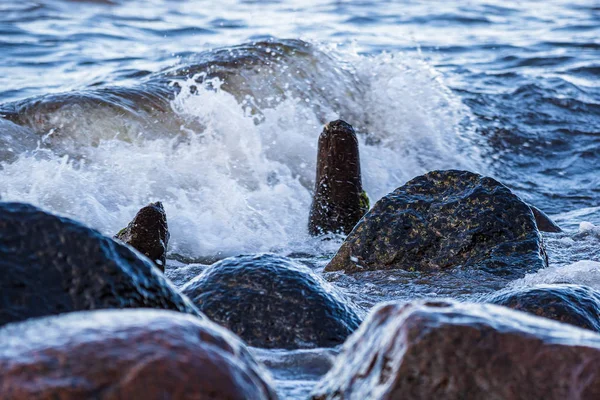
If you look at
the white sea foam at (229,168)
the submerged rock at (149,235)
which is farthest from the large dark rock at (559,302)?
the white sea foam at (229,168)

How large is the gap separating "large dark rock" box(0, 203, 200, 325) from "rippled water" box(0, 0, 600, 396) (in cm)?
71

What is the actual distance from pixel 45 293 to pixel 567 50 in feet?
45.4

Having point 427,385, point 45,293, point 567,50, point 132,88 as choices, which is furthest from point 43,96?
point 567,50

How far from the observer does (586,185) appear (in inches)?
373

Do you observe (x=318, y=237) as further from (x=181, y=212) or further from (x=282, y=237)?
(x=181, y=212)

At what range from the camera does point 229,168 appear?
27.3 feet

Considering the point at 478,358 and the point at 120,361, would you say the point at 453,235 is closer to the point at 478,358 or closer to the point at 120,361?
the point at 478,358

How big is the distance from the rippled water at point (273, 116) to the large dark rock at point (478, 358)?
0.79 m

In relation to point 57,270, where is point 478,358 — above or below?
below

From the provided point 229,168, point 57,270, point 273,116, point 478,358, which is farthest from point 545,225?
point 57,270

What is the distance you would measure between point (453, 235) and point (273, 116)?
4.73 metres

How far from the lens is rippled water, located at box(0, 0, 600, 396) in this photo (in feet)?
23.0

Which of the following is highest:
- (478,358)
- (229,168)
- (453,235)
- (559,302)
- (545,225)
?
(478,358)

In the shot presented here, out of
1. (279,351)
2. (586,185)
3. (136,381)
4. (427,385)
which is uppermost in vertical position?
(136,381)
